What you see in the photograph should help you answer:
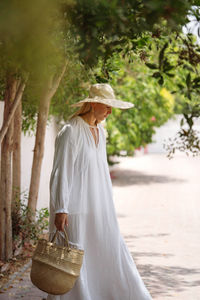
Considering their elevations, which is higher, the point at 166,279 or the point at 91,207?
the point at 91,207

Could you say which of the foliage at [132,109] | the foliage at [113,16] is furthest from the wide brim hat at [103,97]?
the foliage at [132,109]

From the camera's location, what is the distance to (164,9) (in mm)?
2680

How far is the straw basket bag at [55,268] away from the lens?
170 inches

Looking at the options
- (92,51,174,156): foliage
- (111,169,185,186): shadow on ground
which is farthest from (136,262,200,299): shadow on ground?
(111,169,185,186): shadow on ground

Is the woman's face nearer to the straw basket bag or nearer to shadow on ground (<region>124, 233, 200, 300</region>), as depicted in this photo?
A: the straw basket bag

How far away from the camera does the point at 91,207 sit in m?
4.90

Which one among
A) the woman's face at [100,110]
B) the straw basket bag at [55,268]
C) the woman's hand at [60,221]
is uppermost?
the woman's face at [100,110]

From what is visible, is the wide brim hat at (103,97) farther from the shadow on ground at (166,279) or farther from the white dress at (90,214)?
the shadow on ground at (166,279)

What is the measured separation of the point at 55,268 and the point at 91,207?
0.76 m

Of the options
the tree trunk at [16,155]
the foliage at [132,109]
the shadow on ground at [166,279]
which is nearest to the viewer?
the shadow on ground at [166,279]

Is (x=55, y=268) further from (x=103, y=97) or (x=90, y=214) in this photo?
(x=103, y=97)

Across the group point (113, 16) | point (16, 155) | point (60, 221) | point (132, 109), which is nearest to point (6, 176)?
point (16, 155)

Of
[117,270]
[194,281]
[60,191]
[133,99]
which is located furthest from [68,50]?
[133,99]

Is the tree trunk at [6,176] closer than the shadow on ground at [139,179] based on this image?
Yes
